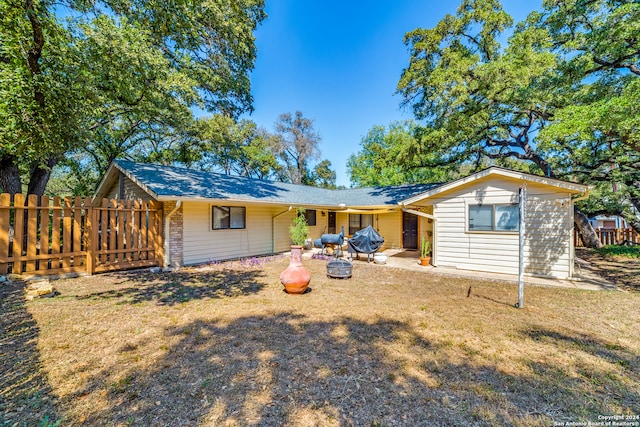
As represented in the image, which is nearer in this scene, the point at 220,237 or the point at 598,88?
the point at 598,88

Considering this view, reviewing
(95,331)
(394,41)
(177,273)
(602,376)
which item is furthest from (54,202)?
(394,41)

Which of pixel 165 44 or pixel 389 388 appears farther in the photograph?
pixel 165 44

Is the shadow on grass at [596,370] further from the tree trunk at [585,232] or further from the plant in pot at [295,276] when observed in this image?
Answer: the tree trunk at [585,232]

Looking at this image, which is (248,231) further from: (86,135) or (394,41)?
(394,41)

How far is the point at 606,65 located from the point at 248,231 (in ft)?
44.0

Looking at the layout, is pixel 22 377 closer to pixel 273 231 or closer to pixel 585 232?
pixel 273 231

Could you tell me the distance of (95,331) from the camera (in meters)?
4.04

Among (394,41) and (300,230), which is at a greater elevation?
(394,41)

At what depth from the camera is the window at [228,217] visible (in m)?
10.1

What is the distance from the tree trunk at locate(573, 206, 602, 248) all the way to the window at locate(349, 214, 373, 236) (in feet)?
36.1

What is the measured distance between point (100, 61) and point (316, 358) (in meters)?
8.53

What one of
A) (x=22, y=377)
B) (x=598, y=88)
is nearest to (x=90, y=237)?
(x=22, y=377)

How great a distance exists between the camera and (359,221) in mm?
14883

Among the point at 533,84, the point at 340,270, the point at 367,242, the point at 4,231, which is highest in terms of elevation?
the point at 533,84
